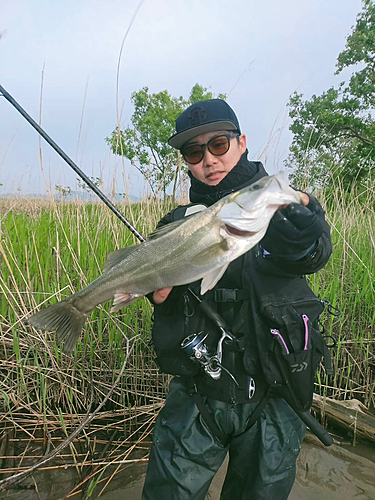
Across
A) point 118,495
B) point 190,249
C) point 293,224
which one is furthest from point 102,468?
point 293,224

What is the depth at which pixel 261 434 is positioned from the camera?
1831mm

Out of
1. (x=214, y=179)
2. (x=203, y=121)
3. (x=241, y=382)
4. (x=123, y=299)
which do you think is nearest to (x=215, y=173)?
(x=214, y=179)

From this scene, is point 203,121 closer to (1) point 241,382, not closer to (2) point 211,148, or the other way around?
(2) point 211,148

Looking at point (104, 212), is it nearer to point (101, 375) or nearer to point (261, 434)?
point (101, 375)

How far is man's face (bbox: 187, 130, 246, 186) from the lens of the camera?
2117 millimetres

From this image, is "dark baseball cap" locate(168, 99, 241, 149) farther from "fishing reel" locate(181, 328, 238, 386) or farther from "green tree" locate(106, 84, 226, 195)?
"green tree" locate(106, 84, 226, 195)

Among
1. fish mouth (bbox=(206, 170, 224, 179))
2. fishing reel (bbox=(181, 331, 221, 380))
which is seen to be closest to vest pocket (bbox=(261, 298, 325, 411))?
fishing reel (bbox=(181, 331, 221, 380))

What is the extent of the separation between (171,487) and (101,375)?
1.60m

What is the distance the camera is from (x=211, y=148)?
211 centimetres

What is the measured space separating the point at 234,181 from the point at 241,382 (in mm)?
1184

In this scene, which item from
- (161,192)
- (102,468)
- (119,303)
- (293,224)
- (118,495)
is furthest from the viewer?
(161,192)

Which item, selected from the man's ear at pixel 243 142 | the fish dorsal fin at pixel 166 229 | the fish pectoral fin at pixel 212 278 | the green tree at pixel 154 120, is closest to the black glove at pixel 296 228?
Answer: the fish pectoral fin at pixel 212 278

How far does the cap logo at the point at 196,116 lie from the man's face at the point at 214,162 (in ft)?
0.31

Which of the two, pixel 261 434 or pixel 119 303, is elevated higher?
pixel 119 303
